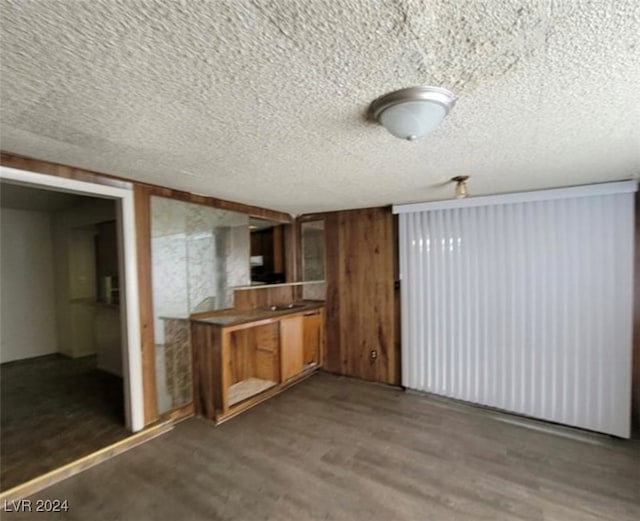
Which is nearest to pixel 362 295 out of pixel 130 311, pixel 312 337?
pixel 312 337

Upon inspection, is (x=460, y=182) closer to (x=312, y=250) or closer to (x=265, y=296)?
(x=312, y=250)

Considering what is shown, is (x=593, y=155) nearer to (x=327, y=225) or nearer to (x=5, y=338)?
(x=327, y=225)

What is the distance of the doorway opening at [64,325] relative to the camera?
248 centimetres

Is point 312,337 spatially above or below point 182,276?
below

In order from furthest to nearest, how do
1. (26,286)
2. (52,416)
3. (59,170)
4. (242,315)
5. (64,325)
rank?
1. (64,325)
2. (26,286)
3. (242,315)
4. (52,416)
5. (59,170)

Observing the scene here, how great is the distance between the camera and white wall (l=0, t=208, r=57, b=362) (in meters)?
4.64

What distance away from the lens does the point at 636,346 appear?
8.82 ft

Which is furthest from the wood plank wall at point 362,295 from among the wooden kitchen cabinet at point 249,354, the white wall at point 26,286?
the white wall at point 26,286

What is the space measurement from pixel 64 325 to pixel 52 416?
107 inches

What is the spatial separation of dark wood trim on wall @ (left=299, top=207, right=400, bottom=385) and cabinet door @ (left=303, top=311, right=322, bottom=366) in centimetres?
16

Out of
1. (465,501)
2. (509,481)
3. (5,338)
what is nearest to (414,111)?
(465,501)

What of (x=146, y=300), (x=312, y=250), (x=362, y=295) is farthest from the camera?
(x=312, y=250)

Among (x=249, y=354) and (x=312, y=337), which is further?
(x=312, y=337)

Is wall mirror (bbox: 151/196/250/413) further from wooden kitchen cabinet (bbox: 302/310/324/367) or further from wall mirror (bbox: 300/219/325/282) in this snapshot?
wall mirror (bbox: 300/219/325/282)
